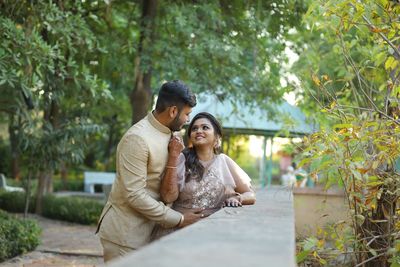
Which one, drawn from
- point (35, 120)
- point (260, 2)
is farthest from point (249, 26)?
point (35, 120)

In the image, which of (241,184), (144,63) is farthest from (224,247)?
(144,63)

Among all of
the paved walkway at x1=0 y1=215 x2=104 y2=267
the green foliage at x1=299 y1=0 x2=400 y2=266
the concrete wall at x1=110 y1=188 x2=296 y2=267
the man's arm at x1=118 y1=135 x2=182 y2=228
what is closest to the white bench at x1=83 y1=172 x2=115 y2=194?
the paved walkway at x1=0 y1=215 x2=104 y2=267

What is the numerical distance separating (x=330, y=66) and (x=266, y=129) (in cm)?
696

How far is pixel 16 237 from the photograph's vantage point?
1007cm

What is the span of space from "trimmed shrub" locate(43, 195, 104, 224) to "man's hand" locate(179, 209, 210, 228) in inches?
444

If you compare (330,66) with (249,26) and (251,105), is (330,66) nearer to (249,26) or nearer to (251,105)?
(251,105)

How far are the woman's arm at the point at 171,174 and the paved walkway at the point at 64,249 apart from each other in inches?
151

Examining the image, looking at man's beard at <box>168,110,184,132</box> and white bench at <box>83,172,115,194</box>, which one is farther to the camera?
white bench at <box>83,172,115,194</box>

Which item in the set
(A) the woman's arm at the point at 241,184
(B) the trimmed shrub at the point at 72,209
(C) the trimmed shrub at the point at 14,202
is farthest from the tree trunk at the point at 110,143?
(A) the woman's arm at the point at 241,184

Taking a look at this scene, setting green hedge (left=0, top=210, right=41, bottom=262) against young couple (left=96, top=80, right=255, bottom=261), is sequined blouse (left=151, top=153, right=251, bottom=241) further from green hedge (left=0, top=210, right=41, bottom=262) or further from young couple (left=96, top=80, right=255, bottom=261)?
green hedge (left=0, top=210, right=41, bottom=262)

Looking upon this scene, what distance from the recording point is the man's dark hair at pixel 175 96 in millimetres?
4375

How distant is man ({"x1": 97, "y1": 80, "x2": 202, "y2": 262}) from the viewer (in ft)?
14.1

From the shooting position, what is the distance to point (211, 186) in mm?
4719

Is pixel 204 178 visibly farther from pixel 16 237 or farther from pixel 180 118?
pixel 16 237
